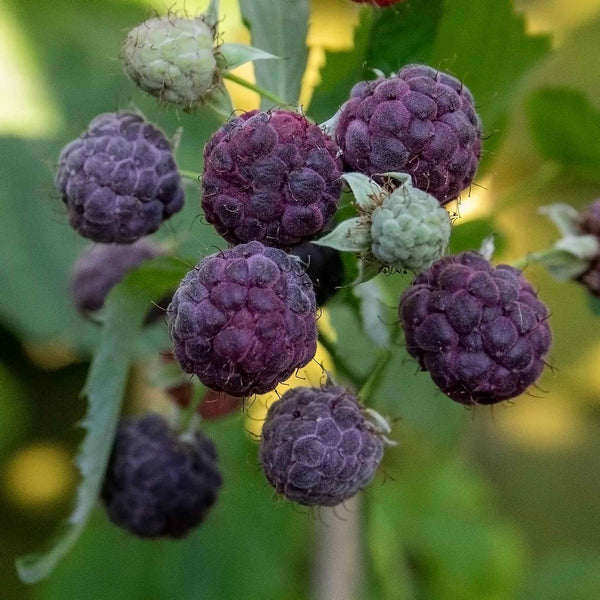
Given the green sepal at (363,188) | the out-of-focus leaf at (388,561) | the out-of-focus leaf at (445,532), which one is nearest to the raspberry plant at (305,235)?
the green sepal at (363,188)

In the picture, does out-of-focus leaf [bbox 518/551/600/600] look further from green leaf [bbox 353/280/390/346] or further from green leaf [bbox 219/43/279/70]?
green leaf [bbox 219/43/279/70]

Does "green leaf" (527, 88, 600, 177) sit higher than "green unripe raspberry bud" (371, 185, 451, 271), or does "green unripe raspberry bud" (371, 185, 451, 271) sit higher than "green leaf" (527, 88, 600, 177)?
"green unripe raspberry bud" (371, 185, 451, 271)

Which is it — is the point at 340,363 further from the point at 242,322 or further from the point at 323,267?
the point at 242,322

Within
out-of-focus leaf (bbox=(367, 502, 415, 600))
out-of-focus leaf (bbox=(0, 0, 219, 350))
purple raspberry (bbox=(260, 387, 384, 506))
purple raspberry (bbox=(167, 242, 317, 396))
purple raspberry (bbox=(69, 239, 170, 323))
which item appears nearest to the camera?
purple raspberry (bbox=(167, 242, 317, 396))

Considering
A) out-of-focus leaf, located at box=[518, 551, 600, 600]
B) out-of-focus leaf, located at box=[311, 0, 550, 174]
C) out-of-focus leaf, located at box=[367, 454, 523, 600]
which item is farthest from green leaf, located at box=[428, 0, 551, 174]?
out-of-focus leaf, located at box=[518, 551, 600, 600]

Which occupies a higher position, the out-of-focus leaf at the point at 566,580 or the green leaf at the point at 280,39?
the green leaf at the point at 280,39

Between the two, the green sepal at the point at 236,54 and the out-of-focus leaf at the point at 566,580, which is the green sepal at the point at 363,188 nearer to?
the green sepal at the point at 236,54

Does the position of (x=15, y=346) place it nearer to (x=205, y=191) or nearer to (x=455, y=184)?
(x=205, y=191)
